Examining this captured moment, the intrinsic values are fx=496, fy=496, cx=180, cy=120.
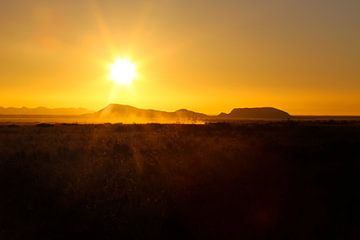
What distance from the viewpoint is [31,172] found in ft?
52.7

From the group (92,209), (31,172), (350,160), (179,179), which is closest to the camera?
(92,209)

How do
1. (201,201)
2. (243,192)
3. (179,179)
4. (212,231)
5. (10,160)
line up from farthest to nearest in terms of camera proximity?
(10,160) < (179,179) < (243,192) < (201,201) < (212,231)

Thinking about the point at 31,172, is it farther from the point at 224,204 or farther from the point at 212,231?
the point at 212,231

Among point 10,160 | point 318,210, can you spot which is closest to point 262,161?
point 318,210

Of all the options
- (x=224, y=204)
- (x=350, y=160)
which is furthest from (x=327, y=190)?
(x=350, y=160)

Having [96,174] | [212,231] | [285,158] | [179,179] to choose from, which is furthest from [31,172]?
[285,158]

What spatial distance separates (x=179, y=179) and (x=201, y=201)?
2648mm

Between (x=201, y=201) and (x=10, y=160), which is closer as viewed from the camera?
(x=201, y=201)

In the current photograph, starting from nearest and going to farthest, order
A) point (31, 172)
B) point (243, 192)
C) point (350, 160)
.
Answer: point (243, 192)
point (31, 172)
point (350, 160)

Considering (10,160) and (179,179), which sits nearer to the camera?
(179,179)

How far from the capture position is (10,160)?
19141 millimetres

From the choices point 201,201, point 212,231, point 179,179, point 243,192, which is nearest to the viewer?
point 212,231

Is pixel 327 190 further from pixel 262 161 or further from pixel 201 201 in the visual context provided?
pixel 262 161

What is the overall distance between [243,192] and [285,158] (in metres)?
9.30
